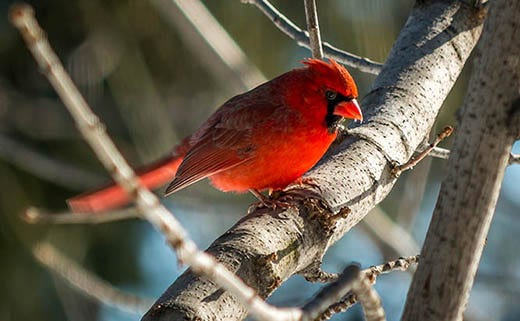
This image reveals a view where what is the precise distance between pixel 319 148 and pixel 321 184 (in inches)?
30.5

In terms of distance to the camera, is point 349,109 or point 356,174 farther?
point 349,109

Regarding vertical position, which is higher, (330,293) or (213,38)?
(213,38)

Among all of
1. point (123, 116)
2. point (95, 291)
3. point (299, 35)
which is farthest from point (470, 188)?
point (123, 116)

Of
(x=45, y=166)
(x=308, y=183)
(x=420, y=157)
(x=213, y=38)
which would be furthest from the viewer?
(x=45, y=166)

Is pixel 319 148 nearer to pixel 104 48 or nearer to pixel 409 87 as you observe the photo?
pixel 409 87

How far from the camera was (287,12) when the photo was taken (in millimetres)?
5340

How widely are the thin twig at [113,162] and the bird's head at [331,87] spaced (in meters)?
1.99

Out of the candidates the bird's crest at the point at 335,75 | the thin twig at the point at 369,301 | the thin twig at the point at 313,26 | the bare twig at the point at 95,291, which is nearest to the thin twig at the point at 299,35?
the bird's crest at the point at 335,75

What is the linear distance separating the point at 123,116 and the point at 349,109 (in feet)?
7.85

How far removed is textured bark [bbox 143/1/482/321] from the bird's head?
358 mm

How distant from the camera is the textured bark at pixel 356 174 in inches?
72.1

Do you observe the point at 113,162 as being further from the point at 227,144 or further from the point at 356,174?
the point at 227,144

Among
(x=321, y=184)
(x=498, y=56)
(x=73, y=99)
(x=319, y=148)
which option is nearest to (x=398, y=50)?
(x=319, y=148)

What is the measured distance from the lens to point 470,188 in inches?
57.5
